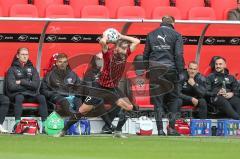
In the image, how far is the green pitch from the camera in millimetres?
10484

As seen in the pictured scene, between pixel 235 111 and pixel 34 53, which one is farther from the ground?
pixel 34 53

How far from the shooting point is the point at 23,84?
53.7 ft

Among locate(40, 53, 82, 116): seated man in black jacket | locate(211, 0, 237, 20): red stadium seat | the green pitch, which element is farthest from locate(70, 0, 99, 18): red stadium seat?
the green pitch

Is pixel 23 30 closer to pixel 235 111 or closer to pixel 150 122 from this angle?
pixel 150 122

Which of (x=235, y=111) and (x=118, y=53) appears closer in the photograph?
(x=118, y=53)

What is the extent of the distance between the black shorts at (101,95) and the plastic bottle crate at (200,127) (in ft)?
7.93

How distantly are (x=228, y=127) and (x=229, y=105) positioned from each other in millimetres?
539

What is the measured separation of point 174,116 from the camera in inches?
631

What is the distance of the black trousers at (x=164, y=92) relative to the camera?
15734 mm

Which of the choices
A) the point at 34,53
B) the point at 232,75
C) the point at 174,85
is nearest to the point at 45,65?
the point at 34,53

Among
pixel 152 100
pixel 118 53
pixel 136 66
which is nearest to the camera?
pixel 118 53

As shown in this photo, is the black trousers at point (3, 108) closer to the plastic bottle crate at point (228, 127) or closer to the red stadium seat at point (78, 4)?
the red stadium seat at point (78, 4)

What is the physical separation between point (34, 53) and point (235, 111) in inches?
178

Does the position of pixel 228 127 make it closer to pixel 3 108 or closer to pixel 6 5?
pixel 3 108
